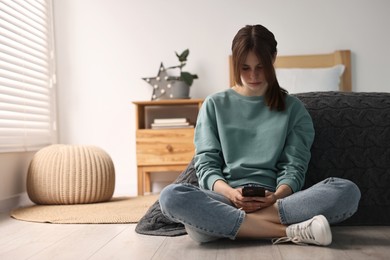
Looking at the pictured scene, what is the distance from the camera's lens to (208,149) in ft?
6.57

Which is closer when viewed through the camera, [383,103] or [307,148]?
[307,148]

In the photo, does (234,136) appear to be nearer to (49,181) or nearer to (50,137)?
(49,181)

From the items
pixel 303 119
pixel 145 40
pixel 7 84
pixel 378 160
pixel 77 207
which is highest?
pixel 145 40

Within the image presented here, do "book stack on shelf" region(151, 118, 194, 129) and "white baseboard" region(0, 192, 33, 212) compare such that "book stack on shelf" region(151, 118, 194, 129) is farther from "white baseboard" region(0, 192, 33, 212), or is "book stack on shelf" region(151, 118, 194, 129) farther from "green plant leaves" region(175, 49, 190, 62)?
"white baseboard" region(0, 192, 33, 212)

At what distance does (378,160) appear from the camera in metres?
2.19

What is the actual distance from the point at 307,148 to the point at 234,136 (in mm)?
264

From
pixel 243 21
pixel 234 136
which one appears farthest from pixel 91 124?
pixel 234 136

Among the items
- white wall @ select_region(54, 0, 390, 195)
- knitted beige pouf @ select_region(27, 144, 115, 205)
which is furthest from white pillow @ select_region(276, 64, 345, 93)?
knitted beige pouf @ select_region(27, 144, 115, 205)

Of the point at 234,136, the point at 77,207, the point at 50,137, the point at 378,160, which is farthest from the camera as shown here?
the point at 50,137

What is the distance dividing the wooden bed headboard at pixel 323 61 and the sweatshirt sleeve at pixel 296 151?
7.15 feet

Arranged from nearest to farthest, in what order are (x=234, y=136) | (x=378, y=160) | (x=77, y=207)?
(x=234, y=136), (x=378, y=160), (x=77, y=207)

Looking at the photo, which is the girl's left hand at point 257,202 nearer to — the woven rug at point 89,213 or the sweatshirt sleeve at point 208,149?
the sweatshirt sleeve at point 208,149

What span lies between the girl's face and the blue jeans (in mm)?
420

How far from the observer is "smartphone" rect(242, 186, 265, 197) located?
1.77m
